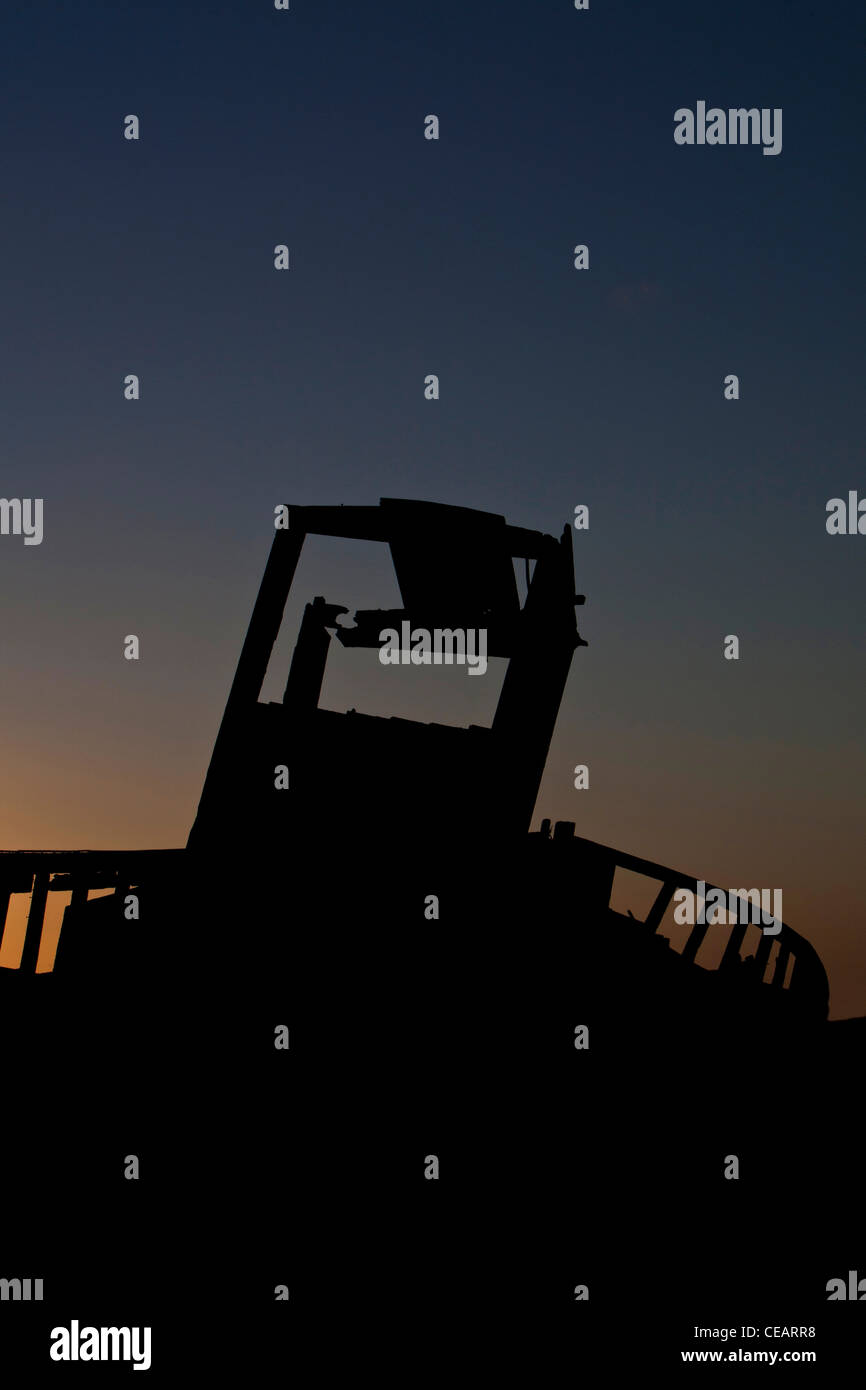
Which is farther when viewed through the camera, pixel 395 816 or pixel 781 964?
pixel 781 964

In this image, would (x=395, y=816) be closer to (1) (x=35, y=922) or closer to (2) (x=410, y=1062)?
(2) (x=410, y=1062)

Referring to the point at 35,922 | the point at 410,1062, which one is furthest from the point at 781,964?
the point at 35,922

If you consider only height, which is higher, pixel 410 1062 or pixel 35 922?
pixel 35 922

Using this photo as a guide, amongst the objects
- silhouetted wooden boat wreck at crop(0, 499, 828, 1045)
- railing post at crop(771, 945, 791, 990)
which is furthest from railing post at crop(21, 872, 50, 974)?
railing post at crop(771, 945, 791, 990)

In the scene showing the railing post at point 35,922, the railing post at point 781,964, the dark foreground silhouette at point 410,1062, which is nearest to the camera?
the dark foreground silhouette at point 410,1062

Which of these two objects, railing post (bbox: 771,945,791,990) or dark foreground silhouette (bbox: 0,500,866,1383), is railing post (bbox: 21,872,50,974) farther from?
railing post (bbox: 771,945,791,990)

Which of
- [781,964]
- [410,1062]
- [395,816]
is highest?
[395,816]

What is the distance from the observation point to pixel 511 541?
12.5 meters

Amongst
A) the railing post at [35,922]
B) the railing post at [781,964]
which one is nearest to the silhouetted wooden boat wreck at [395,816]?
the railing post at [35,922]

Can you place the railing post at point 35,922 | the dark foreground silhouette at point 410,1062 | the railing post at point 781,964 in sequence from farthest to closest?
the railing post at point 781,964
the railing post at point 35,922
the dark foreground silhouette at point 410,1062

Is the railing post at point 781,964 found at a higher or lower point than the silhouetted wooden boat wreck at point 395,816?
lower

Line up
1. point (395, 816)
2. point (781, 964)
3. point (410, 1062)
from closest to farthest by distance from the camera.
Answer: point (410, 1062)
point (395, 816)
point (781, 964)

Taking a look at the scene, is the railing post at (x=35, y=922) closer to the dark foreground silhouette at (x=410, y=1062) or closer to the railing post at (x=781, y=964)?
the dark foreground silhouette at (x=410, y=1062)
